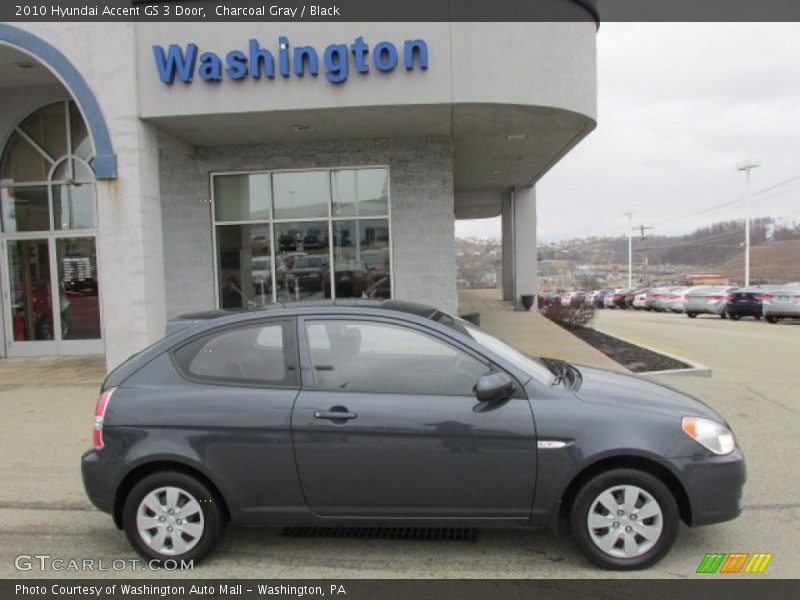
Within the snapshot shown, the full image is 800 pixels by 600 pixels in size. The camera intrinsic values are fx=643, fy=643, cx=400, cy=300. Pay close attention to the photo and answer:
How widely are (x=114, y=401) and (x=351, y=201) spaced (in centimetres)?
810

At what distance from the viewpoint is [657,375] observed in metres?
9.55

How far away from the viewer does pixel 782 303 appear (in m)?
24.7

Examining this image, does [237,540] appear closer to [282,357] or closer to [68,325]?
[282,357]

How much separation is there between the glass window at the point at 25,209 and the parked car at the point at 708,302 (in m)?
27.3

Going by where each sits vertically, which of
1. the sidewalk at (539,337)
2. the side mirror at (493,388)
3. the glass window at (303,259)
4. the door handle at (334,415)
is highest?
the glass window at (303,259)

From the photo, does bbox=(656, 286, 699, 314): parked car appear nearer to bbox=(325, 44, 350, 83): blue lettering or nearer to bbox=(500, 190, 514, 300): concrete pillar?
bbox=(500, 190, 514, 300): concrete pillar

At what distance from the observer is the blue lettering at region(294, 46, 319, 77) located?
29.5 feet

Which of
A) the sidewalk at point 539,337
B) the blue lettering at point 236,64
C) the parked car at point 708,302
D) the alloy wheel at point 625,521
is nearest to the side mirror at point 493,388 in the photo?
the alloy wheel at point 625,521

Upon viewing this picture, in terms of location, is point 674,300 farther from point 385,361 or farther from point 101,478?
point 101,478

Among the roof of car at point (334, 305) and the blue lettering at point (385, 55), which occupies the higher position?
the blue lettering at point (385, 55)

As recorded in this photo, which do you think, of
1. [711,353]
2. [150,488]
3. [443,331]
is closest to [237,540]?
[150,488]

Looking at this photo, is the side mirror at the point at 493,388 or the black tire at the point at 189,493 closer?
the side mirror at the point at 493,388

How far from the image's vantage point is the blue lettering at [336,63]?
8.95 m

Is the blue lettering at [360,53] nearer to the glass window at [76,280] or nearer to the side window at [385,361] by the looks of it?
the side window at [385,361]
